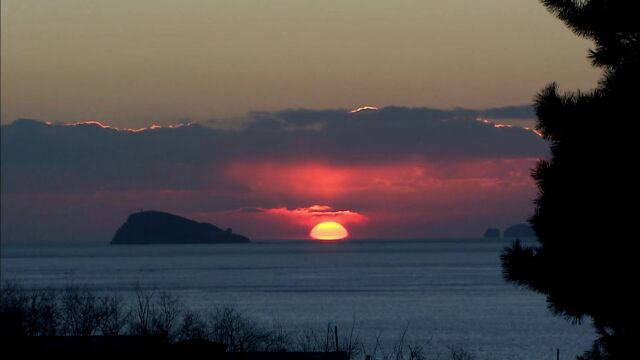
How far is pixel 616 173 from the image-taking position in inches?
768

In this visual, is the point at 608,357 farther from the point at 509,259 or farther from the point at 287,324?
the point at 287,324

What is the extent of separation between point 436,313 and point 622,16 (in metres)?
99.2

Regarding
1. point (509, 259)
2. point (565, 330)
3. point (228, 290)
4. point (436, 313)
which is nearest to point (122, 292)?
point (228, 290)

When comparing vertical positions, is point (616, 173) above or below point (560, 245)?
above

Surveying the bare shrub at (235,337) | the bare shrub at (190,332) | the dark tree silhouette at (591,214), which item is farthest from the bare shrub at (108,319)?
the dark tree silhouette at (591,214)

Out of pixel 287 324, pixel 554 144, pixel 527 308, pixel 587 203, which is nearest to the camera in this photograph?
pixel 587 203

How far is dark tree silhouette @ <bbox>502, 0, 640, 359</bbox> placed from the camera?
758 inches

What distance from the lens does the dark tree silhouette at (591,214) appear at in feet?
63.2

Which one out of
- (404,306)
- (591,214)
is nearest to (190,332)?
(591,214)

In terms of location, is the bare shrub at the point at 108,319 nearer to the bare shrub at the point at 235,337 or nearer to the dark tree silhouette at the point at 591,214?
the bare shrub at the point at 235,337

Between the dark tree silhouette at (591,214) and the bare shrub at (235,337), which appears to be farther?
the bare shrub at (235,337)

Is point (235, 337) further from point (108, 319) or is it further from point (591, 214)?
point (591, 214)

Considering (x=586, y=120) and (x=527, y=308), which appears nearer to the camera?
(x=586, y=120)

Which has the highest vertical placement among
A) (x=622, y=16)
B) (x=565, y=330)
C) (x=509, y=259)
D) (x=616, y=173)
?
(x=622, y=16)
